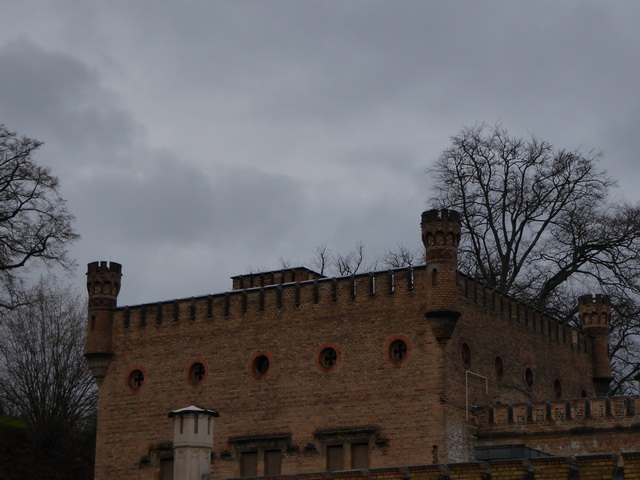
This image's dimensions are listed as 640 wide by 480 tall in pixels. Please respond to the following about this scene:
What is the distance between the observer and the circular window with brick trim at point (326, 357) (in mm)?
35031

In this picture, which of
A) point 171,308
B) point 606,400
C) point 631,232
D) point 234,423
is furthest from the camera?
point 631,232

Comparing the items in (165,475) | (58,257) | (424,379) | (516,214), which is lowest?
(165,475)

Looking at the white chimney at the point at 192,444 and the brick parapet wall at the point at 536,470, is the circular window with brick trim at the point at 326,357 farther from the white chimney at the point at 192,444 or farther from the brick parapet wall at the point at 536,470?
the brick parapet wall at the point at 536,470

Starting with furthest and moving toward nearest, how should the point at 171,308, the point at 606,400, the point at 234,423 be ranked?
the point at 171,308 < the point at 234,423 < the point at 606,400

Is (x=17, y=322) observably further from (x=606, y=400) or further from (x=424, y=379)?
(x=606, y=400)

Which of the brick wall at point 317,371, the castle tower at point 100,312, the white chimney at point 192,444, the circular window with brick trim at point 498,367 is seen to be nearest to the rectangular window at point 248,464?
the brick wall at point 317,371

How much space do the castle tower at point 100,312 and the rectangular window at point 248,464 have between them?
680 cm

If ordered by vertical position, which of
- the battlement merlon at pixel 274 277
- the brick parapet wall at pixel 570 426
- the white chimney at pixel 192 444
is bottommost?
the white chimney at pixel 192 444

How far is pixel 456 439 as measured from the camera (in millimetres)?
33000

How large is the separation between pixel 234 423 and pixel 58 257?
372 inches

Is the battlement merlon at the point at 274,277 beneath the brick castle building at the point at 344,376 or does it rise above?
above

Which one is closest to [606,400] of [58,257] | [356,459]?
[356,459]

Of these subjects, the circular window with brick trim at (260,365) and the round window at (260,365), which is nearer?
the circular window with brick trim at (260,365)

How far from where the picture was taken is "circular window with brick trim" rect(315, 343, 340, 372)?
35031 millimetres
